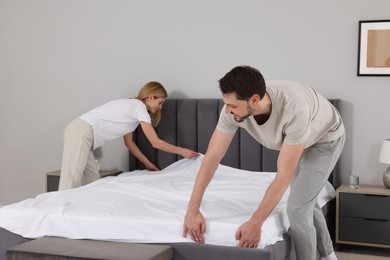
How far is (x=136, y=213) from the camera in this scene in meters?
3.28

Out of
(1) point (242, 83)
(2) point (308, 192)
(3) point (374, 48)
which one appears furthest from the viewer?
(3) point (374, 48)

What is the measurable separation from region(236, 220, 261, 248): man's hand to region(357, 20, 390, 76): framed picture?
212 cm

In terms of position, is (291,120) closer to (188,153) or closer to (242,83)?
(242,83)

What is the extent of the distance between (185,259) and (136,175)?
170 centimetres

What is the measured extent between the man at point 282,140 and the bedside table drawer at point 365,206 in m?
0.98

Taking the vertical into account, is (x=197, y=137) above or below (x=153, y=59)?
below

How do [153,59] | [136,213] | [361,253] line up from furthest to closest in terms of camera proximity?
[153,59] < [361,253] < [136,213]

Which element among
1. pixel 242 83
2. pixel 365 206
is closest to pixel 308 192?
pixel 242 83

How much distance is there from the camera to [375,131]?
4.59 m

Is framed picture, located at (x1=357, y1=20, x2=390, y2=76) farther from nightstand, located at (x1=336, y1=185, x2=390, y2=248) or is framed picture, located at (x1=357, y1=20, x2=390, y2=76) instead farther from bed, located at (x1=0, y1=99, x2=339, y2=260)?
nightstand, located at (x1=336, y1=185, x2=390, y2=248)

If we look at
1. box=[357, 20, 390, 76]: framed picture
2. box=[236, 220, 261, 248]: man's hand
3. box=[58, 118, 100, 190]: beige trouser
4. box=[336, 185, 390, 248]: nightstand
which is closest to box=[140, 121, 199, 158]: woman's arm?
box=[58, 118, 100, 190]: beige trouser

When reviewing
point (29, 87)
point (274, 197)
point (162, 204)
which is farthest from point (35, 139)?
point (274, 197)

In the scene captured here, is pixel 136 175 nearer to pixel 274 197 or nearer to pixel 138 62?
pixel 138 62

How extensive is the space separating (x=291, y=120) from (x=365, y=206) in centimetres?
175
